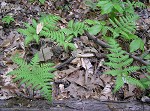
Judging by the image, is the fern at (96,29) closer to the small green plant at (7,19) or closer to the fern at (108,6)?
the fern at (108,6)

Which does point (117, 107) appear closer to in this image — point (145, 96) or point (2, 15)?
point (145, 96)

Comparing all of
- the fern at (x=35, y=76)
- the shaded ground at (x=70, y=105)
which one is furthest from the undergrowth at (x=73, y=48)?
the shaded ground at (x=70, y=105)

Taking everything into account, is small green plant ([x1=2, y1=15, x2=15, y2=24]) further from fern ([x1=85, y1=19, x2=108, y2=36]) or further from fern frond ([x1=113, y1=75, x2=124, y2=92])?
fern frond ([x1=113, y1=75, x2=124, y2=92])

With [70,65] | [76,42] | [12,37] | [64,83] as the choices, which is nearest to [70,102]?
[64,83]

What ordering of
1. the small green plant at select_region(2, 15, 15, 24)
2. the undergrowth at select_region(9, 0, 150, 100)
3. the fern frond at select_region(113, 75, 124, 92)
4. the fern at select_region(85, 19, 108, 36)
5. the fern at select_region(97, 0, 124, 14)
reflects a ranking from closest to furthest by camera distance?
1. the fern frond at select_region(113, 75, 124, 92)
2. the undergrowth at select_region(9, 0, 150, 100)
3. the fern at select_region(85, 19, 108, 36)
4. the fern at select_region(97, 0, 124, 14)
5. the small green plant at select_region(2, 15, 15, 24)

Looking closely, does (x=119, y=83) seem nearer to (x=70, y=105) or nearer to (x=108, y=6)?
(x=70, y=105)

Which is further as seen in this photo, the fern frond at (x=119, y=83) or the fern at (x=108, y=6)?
the fern at (x=108, y=6)

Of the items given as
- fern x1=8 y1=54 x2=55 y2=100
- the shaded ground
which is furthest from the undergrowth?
the shaded ground

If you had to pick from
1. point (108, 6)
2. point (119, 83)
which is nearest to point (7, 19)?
point (108, 6)
